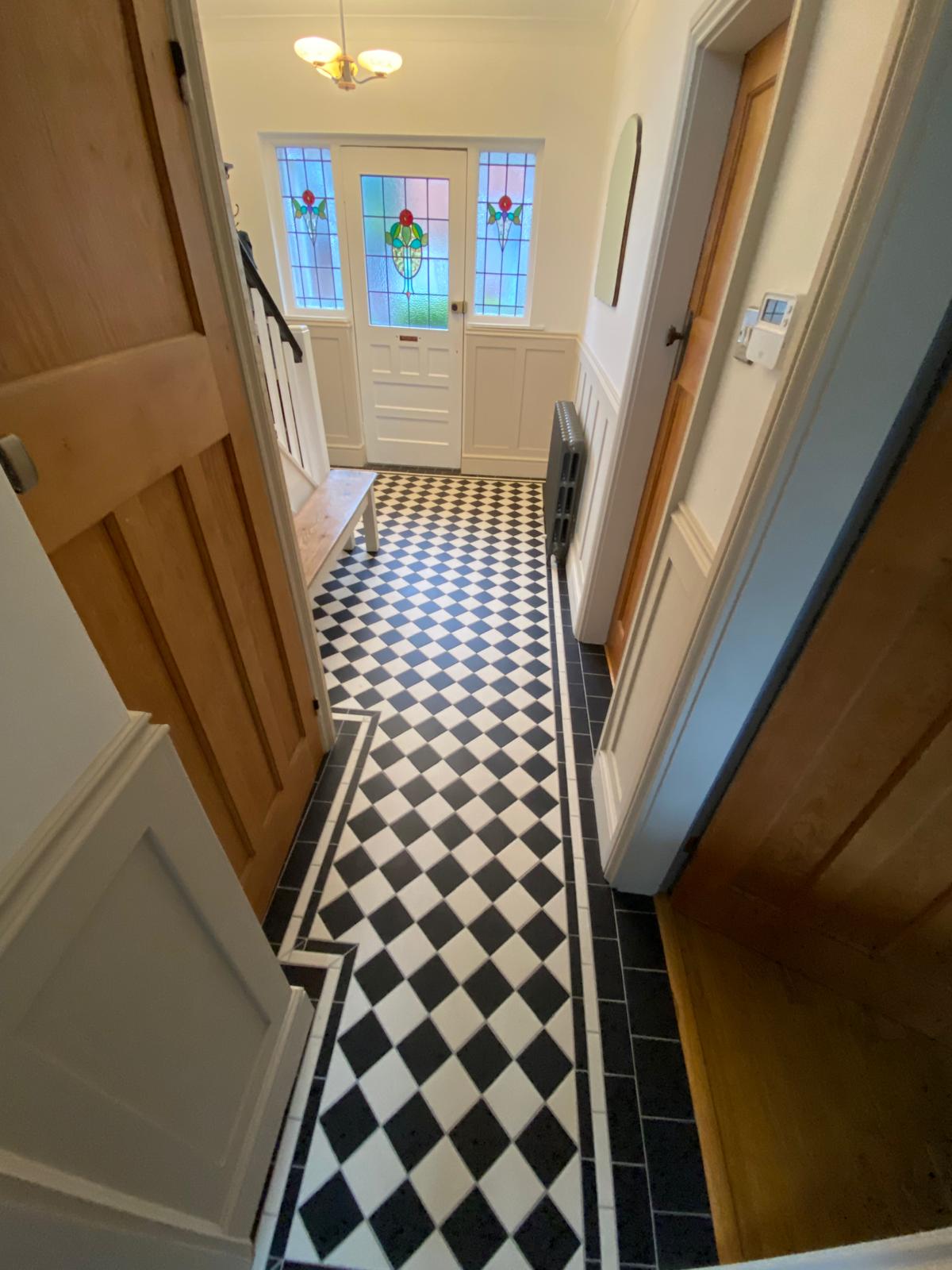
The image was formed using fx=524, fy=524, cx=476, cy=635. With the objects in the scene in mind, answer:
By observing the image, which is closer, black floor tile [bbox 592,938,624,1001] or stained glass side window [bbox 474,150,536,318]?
black floor tile [bbox 592,938,624,1001]

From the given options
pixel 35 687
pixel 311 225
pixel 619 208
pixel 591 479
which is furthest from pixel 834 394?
pixel 311 225

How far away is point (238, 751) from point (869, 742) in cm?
138

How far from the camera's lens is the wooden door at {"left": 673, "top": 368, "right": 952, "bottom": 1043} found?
816mm

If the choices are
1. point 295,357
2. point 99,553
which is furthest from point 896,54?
point 295,357

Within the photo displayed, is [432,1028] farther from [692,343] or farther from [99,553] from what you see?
[692,343]

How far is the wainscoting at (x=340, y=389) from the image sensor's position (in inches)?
149

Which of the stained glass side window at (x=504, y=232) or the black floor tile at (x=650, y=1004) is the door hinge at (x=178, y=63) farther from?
the stained glass side window at (x=504, y=232)

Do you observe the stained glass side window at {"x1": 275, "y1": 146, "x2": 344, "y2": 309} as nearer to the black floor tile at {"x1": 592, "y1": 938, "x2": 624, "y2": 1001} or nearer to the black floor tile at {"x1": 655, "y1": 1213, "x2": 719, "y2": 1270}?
the black floor tile at {"x1": 592, "y1": 938, "x2": 624, "y2": 1001}

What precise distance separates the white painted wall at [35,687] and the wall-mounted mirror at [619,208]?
258 centimetres

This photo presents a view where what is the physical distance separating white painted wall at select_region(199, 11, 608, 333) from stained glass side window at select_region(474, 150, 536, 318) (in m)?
0.13

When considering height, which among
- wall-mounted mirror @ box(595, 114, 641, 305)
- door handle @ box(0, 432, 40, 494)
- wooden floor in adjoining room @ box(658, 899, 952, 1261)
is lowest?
wooden floor in adjoining room @ box(658, 899, 952, 1261)

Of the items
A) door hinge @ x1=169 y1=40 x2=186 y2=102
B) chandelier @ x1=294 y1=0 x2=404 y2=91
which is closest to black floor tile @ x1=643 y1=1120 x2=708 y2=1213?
door hinge @ x1=169 y1=40 x2=186 y2=102

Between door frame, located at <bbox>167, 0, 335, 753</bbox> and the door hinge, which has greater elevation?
the door hinge

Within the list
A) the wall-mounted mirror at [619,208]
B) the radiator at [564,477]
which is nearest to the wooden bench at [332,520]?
the radiator at [564,477]
